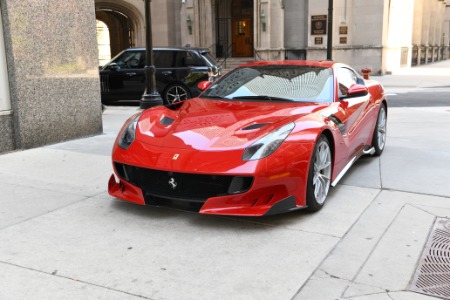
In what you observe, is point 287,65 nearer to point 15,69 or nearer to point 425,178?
point 425,178

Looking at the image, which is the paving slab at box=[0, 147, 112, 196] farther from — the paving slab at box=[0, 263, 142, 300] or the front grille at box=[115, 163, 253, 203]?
the paving slab at box=[0, 263, 142, 300]

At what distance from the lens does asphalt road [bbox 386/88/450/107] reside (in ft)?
45.0

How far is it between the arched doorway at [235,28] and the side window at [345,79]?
75.4 feet

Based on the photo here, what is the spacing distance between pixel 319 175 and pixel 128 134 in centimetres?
192

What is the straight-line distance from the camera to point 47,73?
24.3 ft

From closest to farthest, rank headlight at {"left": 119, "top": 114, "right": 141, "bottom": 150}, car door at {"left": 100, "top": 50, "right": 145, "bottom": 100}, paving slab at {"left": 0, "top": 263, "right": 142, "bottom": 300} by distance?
1. paving slab at {"left": 0, "top": 263, "right": 142, "bottom": 300}
2. headlight at {"left": 119, "top": 114, "right": 141, "bottom": 150}
3. car door at {"left": 100, "top": 50, "right": 145, "bottom": 100}

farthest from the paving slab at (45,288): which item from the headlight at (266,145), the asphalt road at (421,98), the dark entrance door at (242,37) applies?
the dark entrance door at (242,37)

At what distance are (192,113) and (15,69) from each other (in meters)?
3.43

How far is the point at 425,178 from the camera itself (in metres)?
5.66

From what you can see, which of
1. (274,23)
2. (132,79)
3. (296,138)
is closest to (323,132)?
(296,138)

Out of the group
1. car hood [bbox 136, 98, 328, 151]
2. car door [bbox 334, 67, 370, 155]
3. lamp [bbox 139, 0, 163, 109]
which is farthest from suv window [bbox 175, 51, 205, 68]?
car hood [bbox 136, 98, 328, 151]

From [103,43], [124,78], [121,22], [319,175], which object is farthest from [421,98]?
[103,43]

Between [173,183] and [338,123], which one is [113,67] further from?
[173,183]

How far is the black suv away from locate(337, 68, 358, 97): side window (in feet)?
22.9
